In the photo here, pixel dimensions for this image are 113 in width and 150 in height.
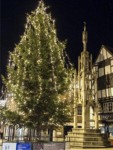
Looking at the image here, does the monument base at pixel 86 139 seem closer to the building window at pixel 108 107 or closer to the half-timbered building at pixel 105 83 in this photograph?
the half-timbered building at pixel 105 83

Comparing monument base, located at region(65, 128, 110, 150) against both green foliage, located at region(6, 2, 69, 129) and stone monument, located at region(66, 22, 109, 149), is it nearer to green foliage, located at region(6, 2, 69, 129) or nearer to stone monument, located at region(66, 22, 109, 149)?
stone monument, located at region(66, 22, 109, 149)

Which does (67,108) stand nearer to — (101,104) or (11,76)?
(11,76)

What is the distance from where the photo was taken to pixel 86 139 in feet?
84.9

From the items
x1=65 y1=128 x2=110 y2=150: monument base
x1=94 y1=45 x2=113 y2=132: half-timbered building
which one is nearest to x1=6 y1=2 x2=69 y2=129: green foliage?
x1=65 y1=128 x2=110 y2=150: monument base

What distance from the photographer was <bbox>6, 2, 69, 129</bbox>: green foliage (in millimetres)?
17594

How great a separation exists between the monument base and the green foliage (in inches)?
316

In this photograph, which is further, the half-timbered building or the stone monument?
the half-timbered building

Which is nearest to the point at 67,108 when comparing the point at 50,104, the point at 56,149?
the point at 50,104

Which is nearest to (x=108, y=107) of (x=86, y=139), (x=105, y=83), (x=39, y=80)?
(x=105, y=83)

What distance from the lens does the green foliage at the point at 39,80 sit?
1759cm

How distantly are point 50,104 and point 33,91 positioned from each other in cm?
136

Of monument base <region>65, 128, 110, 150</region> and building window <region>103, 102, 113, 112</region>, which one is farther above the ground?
building window <region>103, 102, 113, 112</region>

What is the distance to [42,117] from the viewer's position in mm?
17906

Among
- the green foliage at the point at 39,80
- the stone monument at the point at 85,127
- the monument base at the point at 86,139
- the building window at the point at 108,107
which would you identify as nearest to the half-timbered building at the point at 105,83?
the building window at the point at 108,107
